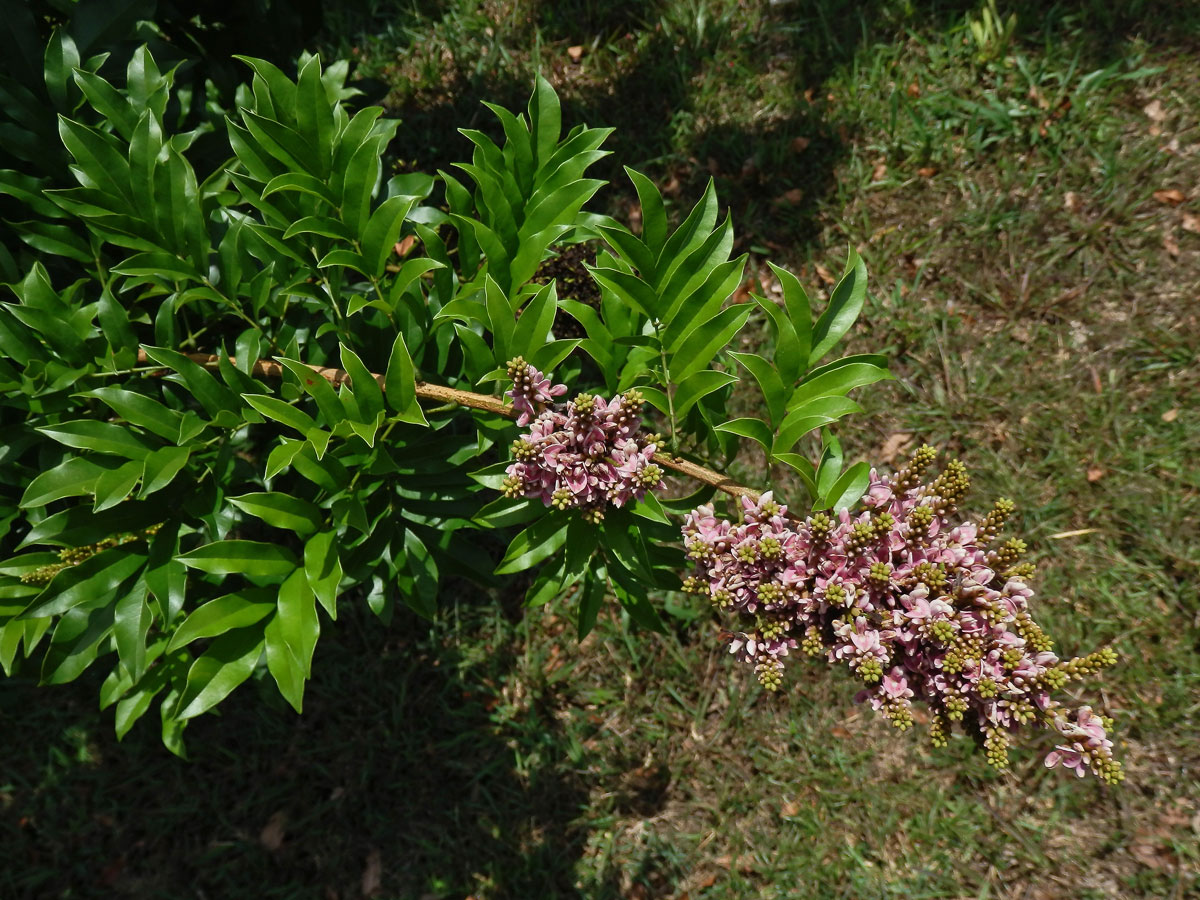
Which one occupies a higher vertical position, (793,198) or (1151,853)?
(793,198)

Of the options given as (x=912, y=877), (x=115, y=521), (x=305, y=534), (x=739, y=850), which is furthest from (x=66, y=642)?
(x=912, y=877)

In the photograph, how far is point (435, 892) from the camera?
11.2 ft

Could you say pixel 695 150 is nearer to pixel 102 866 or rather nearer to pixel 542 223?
pixel 542 223

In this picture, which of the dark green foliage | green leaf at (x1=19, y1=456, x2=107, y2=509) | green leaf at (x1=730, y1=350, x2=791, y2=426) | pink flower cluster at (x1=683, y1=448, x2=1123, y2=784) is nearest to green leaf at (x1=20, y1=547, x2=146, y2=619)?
the dark green foliage

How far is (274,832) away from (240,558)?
2279 millimetres

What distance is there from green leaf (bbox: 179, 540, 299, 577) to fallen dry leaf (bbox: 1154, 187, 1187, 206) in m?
4.01

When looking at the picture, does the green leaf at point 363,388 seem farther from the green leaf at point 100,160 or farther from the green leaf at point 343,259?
the green leaf at point 100,160

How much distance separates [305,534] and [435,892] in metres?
2.20

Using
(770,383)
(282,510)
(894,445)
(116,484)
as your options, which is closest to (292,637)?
(282,510)

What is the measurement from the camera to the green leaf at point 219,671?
171 cm

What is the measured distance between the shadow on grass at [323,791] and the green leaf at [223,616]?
6.21 ft

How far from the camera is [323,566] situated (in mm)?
1746

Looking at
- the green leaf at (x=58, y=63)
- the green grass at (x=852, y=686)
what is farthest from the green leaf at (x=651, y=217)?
the green grass at (x=852, y=686)

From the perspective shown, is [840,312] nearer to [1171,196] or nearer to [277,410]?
[277,410]
